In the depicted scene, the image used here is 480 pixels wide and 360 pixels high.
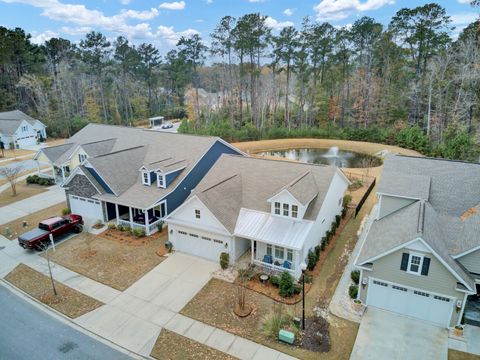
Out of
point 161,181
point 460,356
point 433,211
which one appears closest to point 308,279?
point 460,356

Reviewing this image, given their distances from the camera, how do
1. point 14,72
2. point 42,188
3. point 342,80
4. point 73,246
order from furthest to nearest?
1. point 14,72
2. point 342,80
3. point 42,188
4. point 73,246

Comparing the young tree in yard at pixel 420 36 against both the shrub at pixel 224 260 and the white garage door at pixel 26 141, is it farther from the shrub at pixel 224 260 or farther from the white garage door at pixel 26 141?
the white garage door at pixel 26 141

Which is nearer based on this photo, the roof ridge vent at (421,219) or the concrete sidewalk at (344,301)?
the roof ridge vent at (421,219)

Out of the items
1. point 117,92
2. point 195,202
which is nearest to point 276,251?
point 195,202

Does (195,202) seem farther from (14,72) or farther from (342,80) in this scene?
(14,72)

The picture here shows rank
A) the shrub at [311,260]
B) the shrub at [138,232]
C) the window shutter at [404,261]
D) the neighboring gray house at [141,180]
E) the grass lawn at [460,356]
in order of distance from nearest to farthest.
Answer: the grass lawn at [460,356], the window shutter at [404,261], the shrub at [311,260], the shrub at [138,232], the neighboring gray house at [141,180]

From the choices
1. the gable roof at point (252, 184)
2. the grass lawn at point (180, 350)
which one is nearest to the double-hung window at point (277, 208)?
the gable roof at point (252, 184)
